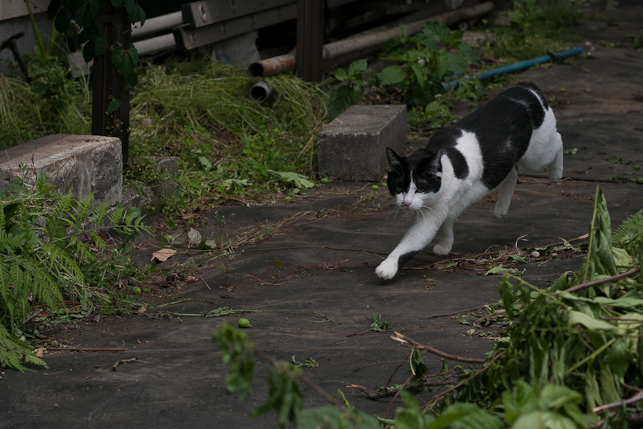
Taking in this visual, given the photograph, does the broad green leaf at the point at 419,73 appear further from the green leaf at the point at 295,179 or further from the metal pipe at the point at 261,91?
the green leaf at the point at 295,179

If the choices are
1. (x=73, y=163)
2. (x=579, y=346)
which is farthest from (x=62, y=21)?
(x=579, y=346)

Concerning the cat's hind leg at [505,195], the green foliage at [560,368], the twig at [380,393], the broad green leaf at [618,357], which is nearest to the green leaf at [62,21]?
the cat's hind leg at [505,195]

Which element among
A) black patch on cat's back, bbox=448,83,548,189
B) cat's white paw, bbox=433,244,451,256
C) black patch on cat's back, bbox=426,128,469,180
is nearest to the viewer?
black patch on cat's back, bbox=426,128,469,180

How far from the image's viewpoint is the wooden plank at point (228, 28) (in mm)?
7219

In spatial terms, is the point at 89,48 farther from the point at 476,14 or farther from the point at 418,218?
the point at 476,14

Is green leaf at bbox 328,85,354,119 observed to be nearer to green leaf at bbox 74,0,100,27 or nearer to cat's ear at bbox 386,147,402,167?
green leaf at bbox 74,0,100,27

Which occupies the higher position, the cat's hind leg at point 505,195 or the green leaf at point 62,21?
the green leaf at point 62,21

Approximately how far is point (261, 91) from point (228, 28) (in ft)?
A: 4.12

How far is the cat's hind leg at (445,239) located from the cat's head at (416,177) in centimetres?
44

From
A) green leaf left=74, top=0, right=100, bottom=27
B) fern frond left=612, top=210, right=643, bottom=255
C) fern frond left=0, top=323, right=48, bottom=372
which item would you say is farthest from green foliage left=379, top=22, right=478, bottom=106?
fern frond left=0, top=323, right=48, bottom=372

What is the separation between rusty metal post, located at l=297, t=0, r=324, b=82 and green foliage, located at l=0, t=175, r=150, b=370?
13.2 feet

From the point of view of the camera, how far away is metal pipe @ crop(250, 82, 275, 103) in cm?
673

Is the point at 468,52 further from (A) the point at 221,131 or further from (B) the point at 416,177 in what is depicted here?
→ (B) the point at 416,177

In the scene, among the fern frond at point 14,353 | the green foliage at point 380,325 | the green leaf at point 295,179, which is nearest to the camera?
the fern frond at point 14,353
